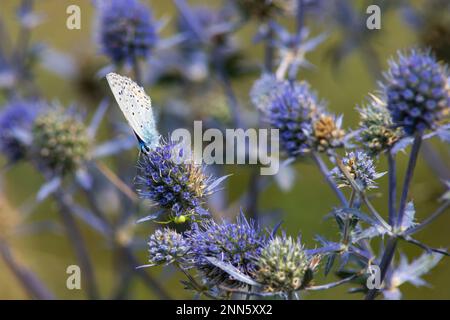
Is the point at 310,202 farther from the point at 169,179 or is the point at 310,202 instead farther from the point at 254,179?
the point at 169,179

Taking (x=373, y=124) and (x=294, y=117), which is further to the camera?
(x=294, y=117)

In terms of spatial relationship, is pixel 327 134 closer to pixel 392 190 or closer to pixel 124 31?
pixel 392 190

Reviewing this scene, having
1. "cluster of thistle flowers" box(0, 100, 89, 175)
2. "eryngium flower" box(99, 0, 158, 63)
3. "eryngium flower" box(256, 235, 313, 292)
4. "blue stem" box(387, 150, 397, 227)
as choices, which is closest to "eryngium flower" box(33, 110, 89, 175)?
"cluster of thistle flowers" box(0, 100, 89, 175)

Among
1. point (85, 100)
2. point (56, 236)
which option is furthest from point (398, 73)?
point (56, 236)

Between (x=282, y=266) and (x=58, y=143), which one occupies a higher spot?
(x=58, y=143)

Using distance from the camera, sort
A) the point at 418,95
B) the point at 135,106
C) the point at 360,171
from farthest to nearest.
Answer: the point at 135,106
the point at 360,171
the point at 418,95

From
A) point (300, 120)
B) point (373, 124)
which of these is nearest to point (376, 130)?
point (373, 124)

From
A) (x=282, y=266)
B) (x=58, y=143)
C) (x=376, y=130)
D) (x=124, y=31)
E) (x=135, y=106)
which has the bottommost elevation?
(x=282, y=266)

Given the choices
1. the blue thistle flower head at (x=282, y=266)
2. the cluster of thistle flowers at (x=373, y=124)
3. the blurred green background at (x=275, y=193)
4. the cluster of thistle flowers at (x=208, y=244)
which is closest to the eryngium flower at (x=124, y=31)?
the blurred green background at (x=275, y=193)
